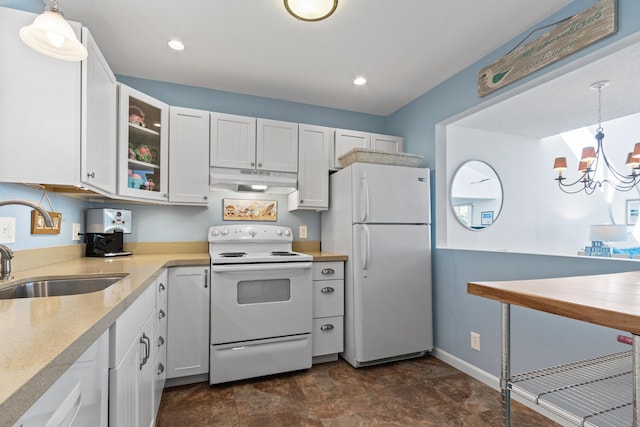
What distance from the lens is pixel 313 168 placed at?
9.87 feet

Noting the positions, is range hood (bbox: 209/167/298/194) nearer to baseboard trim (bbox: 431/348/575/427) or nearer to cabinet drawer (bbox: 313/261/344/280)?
cabinet drawer (bbox: 313/261/344/280)

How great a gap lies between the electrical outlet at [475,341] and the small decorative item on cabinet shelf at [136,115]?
305cm

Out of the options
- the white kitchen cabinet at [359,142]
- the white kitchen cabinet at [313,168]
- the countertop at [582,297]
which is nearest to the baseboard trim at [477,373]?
the countertop at [582,297]

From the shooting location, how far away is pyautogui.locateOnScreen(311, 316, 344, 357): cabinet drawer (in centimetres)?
261

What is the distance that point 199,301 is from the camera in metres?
2.28

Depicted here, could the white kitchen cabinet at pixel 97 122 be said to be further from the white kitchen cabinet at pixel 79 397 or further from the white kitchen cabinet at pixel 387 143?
the white kitchen cabinet at pixel 387 143

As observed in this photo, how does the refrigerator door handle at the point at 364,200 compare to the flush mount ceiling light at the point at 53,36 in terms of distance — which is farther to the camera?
the refrigerator door handle at the point at 364,200

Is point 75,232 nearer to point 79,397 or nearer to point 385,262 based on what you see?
point 79,397

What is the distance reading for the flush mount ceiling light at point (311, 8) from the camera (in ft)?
5.49

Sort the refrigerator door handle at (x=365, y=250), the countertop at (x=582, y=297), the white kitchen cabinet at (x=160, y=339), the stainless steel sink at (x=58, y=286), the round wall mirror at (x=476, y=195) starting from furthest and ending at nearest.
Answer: the round wall mirror at (x=476, y=195)
the refrigerator door handle at (x=365, y=250)
the white kitchen cabinet at (x=160, y=339)
the stainless steel sink at (x=58, y=286)
the countertop at (x=582, y=297)

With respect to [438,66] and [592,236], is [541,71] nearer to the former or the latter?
[438,66]

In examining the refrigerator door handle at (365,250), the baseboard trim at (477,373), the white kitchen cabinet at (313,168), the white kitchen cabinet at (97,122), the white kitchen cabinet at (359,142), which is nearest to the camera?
the white kitchen cabinet at (97,122)

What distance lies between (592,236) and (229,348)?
16.5ft

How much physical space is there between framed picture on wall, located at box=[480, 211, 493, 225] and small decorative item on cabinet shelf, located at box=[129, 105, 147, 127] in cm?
351
